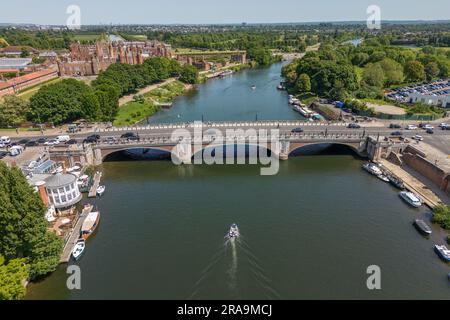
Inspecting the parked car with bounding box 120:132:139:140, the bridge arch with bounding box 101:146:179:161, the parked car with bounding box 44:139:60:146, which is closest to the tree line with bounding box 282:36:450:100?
the bridge arch with bounding box 101:146:179:161

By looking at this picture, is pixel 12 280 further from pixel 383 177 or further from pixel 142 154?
pixel 383 177

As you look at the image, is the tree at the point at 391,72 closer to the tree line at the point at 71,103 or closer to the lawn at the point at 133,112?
the lawn at the point at 133,112

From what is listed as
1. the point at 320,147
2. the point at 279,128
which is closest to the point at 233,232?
the point at 279,128

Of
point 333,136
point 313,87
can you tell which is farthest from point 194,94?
point 333,136

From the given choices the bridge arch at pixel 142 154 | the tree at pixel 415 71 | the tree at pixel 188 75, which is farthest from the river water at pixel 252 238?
the tree at pixel 188 75

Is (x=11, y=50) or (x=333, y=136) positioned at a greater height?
(x=11, y=50)

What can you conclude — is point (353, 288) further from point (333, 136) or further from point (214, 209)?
point (333, 136)

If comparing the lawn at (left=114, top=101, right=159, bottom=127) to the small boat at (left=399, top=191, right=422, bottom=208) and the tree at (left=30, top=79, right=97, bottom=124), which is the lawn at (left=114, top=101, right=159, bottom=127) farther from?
the small boat at (left=399, top=191, right=422, bottom=208)
